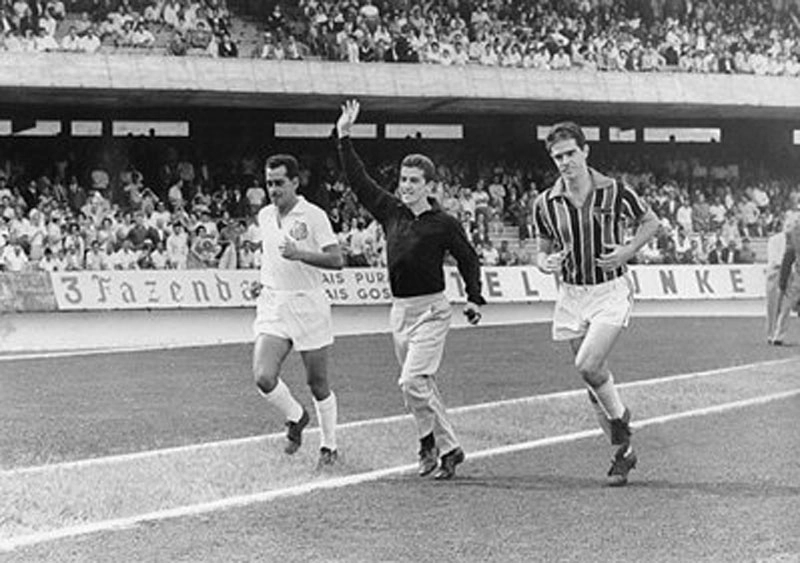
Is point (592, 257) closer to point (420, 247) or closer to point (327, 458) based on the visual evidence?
point (420, 247)

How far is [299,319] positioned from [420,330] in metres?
0.92

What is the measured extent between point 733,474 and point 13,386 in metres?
9.68

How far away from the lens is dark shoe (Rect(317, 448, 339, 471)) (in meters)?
9.64

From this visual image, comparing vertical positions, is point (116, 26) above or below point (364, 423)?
above

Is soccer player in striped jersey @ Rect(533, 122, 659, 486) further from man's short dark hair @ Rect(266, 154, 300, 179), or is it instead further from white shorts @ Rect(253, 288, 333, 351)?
man's short dark hair @ Rect(266, 154, 300, 179)

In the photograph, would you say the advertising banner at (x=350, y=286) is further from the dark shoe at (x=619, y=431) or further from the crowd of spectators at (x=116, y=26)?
the dark shoe at (x=619, y=431)

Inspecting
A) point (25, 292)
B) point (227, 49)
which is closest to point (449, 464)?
point (25, 292)

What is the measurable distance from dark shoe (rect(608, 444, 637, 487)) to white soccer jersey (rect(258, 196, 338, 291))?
7.36ft

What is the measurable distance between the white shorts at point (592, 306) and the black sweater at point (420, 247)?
53 cm

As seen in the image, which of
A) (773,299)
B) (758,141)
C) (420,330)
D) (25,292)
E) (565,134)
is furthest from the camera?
(758,141)

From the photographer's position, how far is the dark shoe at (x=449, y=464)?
9.16m

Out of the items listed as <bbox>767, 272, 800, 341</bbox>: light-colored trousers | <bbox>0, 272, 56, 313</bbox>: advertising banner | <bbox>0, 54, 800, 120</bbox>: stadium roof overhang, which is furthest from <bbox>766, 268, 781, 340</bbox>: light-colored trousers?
<bbox>0, 54, 800, 120</bbox>: stadium roof overhang

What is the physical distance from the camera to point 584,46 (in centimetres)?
3198

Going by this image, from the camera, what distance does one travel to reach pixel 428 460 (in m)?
9.27
